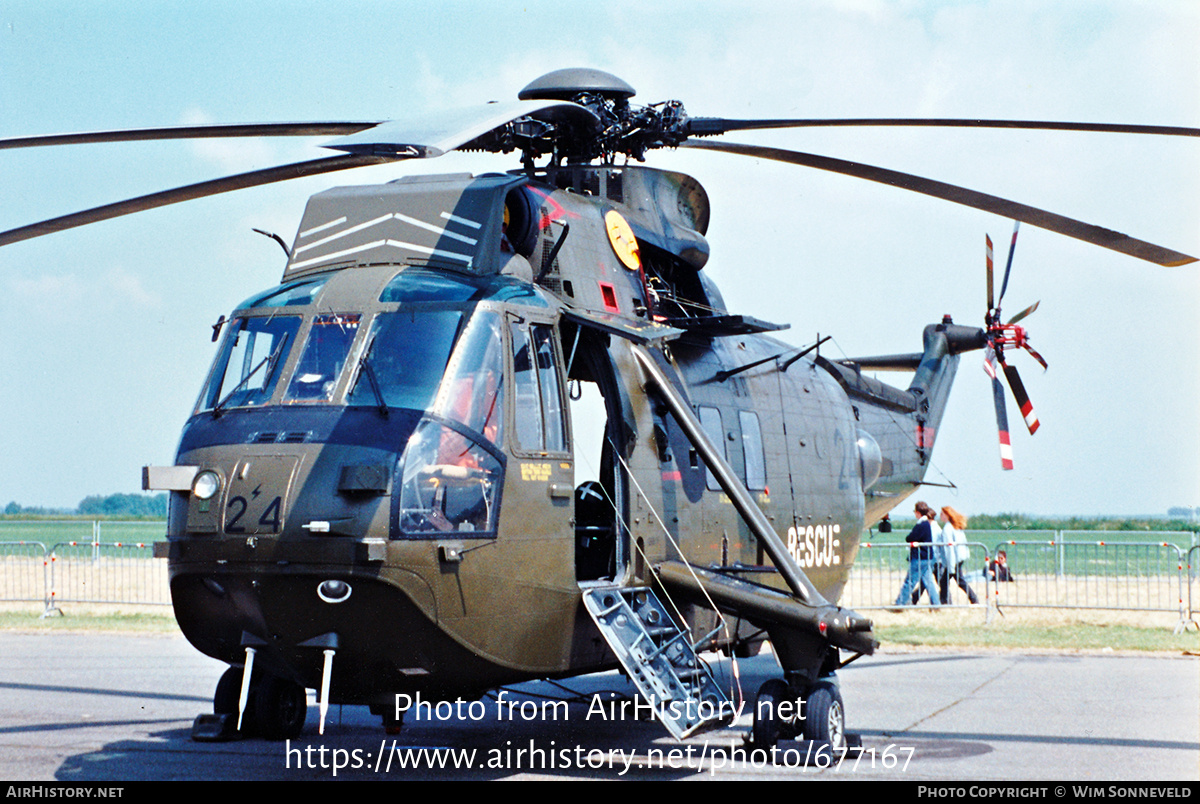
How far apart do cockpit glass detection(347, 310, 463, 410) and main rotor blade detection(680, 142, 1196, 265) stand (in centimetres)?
345

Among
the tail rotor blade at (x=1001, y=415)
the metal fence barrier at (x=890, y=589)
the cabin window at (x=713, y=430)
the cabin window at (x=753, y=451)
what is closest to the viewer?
the cabin window at (x=713, y=430)

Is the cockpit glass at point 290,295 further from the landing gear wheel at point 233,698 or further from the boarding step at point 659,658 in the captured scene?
the landing gear wheel at point 233,698

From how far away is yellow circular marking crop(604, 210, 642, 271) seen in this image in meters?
9.68

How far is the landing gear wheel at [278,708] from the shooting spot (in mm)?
9156

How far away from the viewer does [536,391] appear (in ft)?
26.5

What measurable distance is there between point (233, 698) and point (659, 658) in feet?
10.6

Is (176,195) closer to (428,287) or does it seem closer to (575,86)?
(428,287)

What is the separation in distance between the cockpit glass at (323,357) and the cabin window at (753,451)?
3.93 metres

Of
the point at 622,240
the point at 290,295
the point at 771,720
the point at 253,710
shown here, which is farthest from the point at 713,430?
A: the point at 253,710

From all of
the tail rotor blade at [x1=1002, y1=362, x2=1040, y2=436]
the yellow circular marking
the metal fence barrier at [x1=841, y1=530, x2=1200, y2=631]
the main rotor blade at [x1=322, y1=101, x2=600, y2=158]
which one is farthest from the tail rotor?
the main rotor blade at [x1=322, y1=101, x2=600, y2=158]

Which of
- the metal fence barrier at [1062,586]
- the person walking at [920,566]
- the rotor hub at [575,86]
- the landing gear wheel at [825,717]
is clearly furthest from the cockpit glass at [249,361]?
the person walking at [920,566]

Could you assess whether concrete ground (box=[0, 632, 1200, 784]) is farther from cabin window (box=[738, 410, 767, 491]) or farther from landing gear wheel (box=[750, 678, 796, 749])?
cabin window (box=[738, 410, 767, 491])
